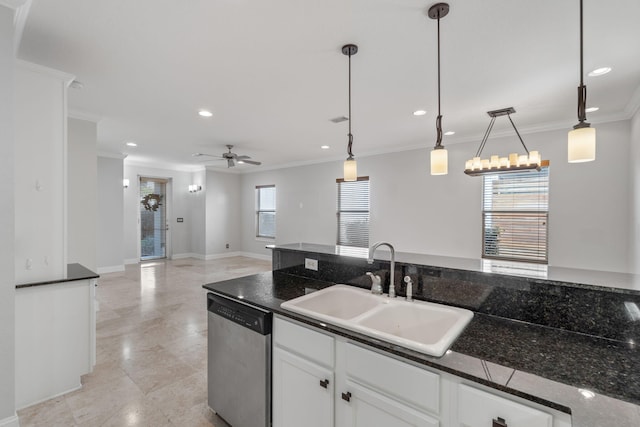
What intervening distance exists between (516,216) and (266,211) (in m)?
6.07

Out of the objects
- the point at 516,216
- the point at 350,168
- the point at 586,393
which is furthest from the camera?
the point at 516,216

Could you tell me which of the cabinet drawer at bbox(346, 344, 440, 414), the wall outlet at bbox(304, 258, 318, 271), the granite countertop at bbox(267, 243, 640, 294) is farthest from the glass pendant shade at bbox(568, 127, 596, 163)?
the wall outlet at bbox(304, 258, 318, 271)

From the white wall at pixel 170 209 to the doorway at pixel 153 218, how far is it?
0.16 m

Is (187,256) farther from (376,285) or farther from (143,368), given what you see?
(376,285)

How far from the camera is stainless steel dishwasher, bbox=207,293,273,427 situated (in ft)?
5.61

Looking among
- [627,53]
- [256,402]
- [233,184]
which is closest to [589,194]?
[627,53]

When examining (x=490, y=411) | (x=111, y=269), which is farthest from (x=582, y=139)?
(x=111, y=269)

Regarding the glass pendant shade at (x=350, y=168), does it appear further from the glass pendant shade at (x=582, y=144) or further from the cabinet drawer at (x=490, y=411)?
the cabinet drawer at (x=490, y=411)

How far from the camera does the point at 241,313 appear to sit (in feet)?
5.98

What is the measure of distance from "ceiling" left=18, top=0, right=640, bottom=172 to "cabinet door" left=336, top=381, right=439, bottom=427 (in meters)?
2.18

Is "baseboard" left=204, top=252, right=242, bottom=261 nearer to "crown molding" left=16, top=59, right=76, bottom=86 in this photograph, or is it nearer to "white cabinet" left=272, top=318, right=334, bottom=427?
"crown molding" left=16, top=59, right=76, bottom=86

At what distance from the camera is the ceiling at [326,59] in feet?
6.23

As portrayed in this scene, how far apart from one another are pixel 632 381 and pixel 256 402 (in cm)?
173

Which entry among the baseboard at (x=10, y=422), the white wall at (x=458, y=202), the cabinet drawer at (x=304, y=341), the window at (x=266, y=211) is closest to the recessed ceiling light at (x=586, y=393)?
the cabinet drawer at (x=304, y=341)
